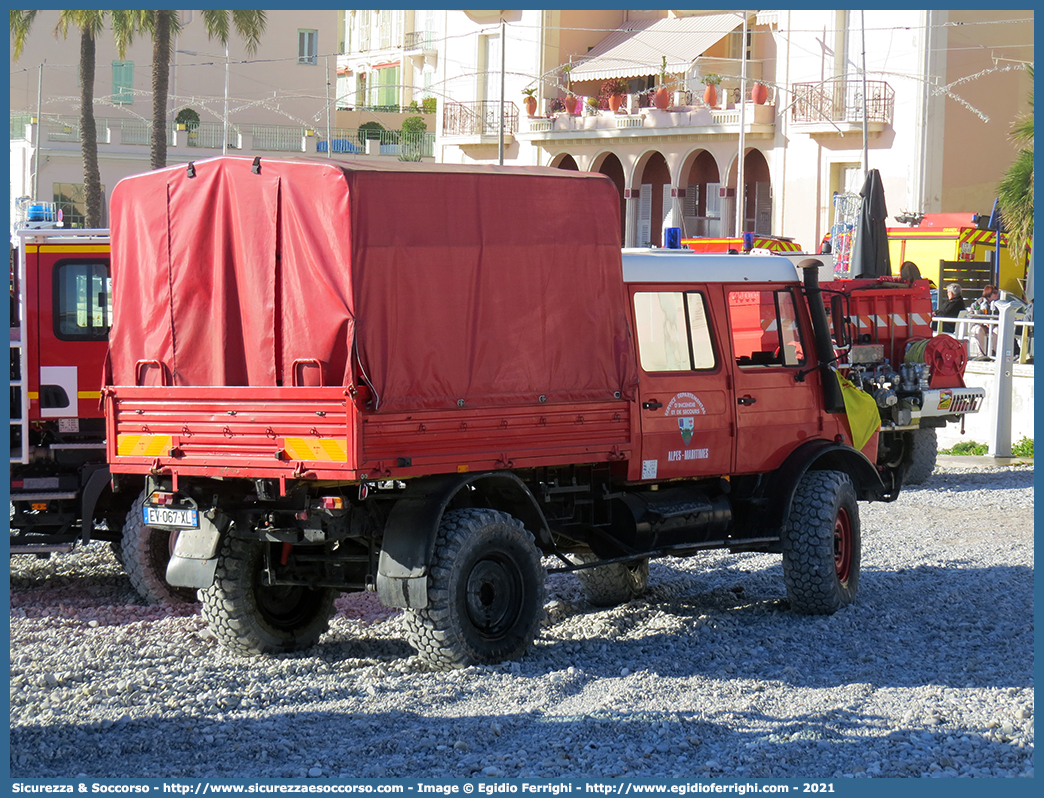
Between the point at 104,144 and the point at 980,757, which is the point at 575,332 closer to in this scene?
the point at 980,757

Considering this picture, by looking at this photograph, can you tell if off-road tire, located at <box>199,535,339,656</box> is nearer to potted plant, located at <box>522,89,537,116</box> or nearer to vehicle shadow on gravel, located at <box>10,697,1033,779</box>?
vehicle shadow on gravel, located at <box>10,697,1033,779</box>

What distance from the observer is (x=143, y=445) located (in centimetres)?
790

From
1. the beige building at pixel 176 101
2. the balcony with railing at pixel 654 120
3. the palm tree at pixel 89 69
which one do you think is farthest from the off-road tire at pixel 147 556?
the beige building at pixel 176 101

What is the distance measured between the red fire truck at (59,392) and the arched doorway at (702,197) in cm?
3491

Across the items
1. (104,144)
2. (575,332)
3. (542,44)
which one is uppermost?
(542,44)

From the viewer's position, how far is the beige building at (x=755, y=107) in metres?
35.3

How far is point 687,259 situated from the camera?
9.23 meters

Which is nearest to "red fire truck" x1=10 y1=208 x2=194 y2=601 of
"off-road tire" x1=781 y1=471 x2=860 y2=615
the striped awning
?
"off-road tire" x1=781 y1=471 x2=860 y2=615

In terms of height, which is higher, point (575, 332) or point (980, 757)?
point (575, 332)

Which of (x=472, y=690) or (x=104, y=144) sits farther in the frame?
(x=104, y=144)

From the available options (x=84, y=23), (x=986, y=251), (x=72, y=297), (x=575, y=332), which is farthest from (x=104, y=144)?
(x=575, y=332)

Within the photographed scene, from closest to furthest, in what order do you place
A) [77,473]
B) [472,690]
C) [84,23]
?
[472,690] → [77,473] → [84,23]

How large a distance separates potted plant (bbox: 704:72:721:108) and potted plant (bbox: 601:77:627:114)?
383cm

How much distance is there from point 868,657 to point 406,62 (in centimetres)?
5773
